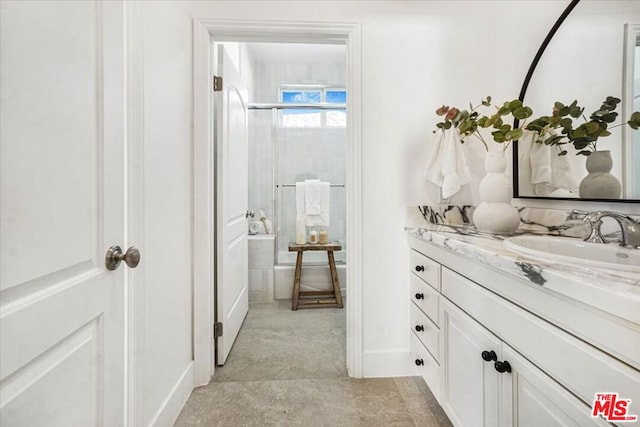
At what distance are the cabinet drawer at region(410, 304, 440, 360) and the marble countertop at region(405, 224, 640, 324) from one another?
50 centimetres

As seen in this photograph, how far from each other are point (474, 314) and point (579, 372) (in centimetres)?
39

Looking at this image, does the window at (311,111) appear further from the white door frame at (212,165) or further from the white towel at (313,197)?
the white door frame at (212,165)

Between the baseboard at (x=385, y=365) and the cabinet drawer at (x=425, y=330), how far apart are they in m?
0.21

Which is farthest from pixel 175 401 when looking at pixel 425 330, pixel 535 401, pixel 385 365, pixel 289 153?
pixel 289 153

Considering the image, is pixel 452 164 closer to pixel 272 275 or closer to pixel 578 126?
pixel 578 126

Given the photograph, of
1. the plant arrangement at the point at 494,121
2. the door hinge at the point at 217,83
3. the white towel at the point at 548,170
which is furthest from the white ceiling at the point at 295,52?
the white towel at the point at 548,170

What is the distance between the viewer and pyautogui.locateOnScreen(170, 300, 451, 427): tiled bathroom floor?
1.41 meters

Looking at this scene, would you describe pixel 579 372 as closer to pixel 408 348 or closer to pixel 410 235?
pixel 410 235

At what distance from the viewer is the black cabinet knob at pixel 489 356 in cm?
90

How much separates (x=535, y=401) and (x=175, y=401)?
1425 millimetres

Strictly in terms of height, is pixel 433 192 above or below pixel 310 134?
below

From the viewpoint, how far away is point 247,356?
1964 millimetres

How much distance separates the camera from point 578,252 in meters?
1.05

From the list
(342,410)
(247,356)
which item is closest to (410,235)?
(342,410)
